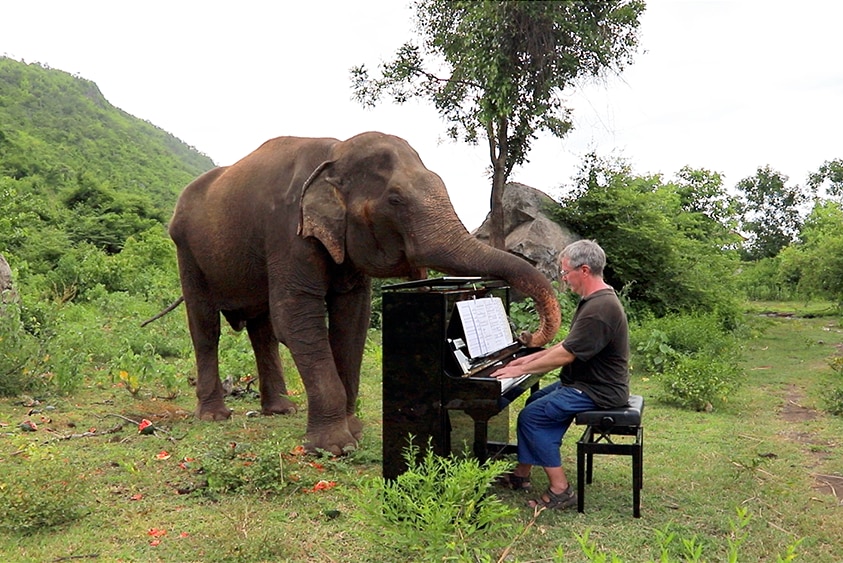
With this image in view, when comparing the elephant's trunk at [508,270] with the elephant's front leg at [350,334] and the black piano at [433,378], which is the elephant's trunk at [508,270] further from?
the elephant's front leg at [350,334]

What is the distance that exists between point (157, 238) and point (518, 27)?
1739 cm

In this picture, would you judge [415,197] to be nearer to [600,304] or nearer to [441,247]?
[441,247]

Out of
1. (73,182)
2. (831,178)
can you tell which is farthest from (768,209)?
(73,182)

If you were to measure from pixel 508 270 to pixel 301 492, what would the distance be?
7.01ft

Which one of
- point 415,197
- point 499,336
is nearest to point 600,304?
point 499,336

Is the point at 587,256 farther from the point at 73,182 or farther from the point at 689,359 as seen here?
the point at 73,182

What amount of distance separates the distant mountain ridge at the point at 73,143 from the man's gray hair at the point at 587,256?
2509cm

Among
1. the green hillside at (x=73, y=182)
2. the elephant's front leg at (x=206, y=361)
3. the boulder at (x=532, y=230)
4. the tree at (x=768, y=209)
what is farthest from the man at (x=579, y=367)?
the tree at (x=768, y=209)

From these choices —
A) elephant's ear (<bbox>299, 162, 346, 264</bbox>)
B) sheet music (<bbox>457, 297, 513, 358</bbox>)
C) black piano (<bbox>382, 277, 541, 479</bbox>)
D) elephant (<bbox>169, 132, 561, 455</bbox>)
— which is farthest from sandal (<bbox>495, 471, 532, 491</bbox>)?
elephant's ear (<bbox>299, 162, 346, 264</bbox>)

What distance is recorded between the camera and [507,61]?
31.1 feet

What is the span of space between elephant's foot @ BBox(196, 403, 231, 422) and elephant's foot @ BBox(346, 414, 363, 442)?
1578 millimetres

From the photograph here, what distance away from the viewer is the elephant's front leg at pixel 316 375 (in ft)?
20.6

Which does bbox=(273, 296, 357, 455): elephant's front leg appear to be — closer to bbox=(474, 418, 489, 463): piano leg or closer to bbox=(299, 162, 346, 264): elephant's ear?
bbox=(299, 162, 346, 264): elephant's ear

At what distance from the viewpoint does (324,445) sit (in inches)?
246
